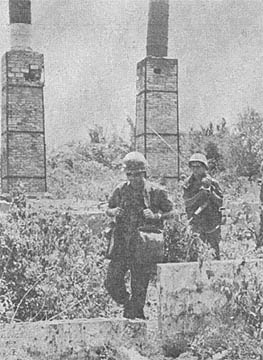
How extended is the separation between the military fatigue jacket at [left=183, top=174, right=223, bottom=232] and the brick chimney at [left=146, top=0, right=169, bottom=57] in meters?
11.1

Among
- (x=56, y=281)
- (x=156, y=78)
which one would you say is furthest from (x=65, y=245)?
(x=156, y=78)

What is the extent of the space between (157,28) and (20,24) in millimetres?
3667

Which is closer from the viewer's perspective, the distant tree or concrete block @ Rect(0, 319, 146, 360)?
concrete block @ Rect(0, 319, 146, 360)

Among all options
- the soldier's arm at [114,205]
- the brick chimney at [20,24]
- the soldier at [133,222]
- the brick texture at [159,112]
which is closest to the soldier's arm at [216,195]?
the soldier at [133,222]

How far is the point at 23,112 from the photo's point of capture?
18.6 meters

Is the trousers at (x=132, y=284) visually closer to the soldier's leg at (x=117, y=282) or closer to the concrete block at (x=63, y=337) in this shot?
the soldier's leg at (x=117, y=282)

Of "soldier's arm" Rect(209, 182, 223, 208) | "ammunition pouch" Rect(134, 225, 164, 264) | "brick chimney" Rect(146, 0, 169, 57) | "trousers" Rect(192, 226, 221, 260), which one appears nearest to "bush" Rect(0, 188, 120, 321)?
"ammunition pouch" Rect(134, 225, 164, 264)

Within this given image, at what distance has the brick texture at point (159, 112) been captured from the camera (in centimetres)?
1978

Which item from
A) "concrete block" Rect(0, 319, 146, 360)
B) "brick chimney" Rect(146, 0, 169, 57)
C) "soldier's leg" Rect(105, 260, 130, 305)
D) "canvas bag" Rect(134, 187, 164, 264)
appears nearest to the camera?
"concrete block" Rect(0, 319, 146, 360)

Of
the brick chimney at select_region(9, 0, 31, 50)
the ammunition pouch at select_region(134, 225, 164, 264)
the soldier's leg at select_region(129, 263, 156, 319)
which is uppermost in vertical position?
the brick chimney at select_region(9, 0, 31, 50)

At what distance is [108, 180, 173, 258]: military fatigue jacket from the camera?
6691 millimetres

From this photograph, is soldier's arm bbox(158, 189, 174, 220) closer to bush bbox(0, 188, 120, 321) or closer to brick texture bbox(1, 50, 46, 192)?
bush bbox(0, 188, 120, 321)

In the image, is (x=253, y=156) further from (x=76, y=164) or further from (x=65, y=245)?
(x=65, y=245)

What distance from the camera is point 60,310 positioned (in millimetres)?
6938
